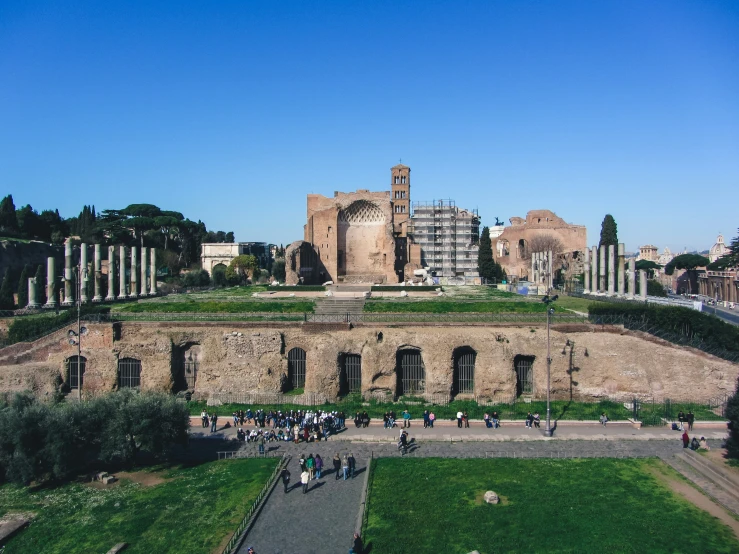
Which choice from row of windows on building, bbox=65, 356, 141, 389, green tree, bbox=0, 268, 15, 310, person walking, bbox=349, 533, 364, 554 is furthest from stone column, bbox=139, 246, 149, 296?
person walking, bbox=349, 533, 364, 554

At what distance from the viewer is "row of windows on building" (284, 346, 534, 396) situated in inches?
1064

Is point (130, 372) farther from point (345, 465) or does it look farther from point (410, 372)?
point (345, 465)

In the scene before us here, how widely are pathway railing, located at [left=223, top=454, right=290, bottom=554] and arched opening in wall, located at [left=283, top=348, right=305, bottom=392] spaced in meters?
8.76

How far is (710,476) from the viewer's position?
17.2 meters

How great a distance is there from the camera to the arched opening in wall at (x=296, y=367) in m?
28.1

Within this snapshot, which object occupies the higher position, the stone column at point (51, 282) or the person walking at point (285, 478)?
the stone column at point (51, 282)

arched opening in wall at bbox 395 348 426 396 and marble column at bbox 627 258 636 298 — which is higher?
marble column at bbox 627 258 636 298

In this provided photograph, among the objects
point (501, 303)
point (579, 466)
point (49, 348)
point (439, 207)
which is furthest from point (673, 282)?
point (49, 348)

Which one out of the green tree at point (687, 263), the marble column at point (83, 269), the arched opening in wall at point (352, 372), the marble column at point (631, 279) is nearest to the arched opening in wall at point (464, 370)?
the arched opening in wall at point (352, 372)

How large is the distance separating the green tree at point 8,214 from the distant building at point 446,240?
154ft

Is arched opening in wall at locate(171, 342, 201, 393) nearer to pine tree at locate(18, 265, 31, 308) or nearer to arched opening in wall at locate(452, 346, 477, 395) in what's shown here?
arched opening in wall at locate(452, 346, 477, 395)

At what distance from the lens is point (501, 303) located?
32844mm

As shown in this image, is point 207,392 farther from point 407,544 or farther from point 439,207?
point 439,207

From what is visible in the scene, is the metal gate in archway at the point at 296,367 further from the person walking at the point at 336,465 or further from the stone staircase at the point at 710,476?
the stone staircase at the point at 710,476
